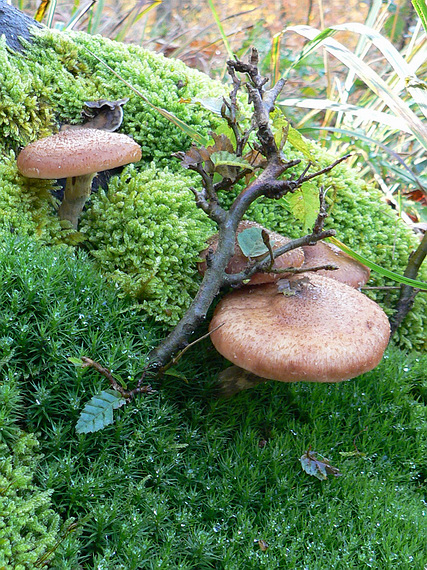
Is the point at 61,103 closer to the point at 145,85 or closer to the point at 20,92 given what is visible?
the point at 20,92

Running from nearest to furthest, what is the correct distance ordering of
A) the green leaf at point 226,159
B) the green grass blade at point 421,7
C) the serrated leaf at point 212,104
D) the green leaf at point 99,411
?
the green leaf at point 99,411 → the green leaf at point 226,159 → the serrated leaf at point 212,104 → the green grass blade at point 421,7

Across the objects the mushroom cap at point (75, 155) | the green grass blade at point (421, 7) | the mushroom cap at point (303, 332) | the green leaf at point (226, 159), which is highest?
the green grass blade at point (421, 7)

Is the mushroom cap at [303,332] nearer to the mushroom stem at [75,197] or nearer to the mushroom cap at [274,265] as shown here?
the mushroom cap at [274,265]

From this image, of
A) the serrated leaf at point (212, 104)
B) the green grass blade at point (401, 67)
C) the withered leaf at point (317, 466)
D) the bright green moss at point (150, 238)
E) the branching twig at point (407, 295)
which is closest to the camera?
the withered leaf at point (317, 466)

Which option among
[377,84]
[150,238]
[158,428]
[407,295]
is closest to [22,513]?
[158,428]

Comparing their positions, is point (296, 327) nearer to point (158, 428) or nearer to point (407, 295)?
point (158, 428)

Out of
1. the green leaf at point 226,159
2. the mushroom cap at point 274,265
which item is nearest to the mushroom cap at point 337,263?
the mushroom cap at point 274,265

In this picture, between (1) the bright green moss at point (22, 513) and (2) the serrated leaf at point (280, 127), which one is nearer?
(1) the bright green moss at point (22, 513)
